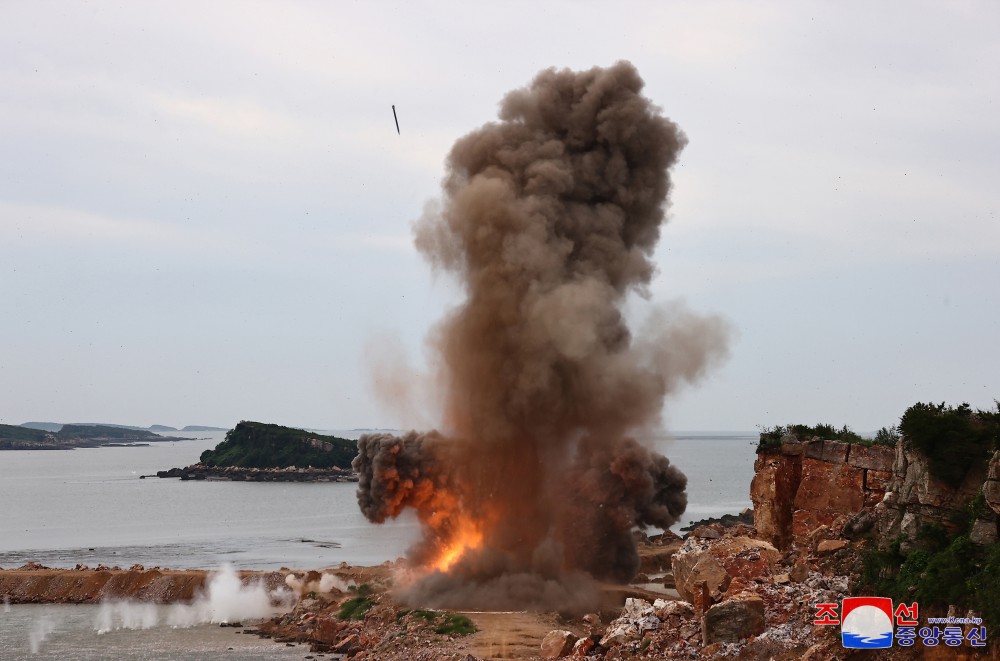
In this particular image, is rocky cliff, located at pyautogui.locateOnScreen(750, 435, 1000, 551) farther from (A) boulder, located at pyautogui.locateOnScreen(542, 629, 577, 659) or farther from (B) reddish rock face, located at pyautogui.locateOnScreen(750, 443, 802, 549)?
(A) boulder, located at pyautogui.locateOnScreen(542, 629, 577, 659)

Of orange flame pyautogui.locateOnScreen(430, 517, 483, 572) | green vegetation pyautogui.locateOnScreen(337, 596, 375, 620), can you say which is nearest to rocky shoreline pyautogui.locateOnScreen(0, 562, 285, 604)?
green vegetation pyautogui.locateOnScreen(337, 596, 375, 620)

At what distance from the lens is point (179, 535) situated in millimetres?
100125

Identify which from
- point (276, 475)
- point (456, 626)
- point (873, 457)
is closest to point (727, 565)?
point (873, 457)

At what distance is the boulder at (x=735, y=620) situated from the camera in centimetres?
2450

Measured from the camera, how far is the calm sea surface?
45344 millimetres

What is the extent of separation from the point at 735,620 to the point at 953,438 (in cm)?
646

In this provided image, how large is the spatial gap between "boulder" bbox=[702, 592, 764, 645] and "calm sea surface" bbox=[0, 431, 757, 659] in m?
22.5

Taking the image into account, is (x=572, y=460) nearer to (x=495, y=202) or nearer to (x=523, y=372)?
(x=523, y=372)

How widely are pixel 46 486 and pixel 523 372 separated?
157068mm

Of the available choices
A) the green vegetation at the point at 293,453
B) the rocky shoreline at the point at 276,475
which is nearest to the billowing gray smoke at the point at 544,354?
the rocky shoreline at the point at 276,475

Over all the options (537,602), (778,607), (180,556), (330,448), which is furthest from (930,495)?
(330,448)

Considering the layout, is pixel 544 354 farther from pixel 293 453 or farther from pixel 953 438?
pixel 293 453

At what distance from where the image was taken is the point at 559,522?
5394 centimetres

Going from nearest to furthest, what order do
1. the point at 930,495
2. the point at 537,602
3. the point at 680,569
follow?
the point at 930,495 → the point at 680,569 → the point at 537,602
